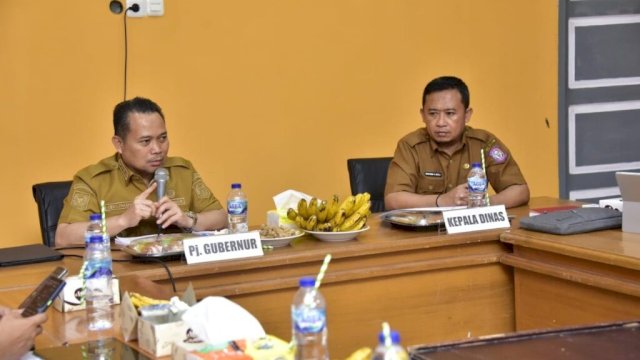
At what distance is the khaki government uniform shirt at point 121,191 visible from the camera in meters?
3.14

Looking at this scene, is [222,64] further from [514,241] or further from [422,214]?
[514,241]

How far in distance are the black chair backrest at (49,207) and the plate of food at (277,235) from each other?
2.42 ft

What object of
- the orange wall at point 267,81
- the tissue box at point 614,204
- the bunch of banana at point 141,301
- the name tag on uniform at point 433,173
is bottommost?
the bunch of banana at point 141,301

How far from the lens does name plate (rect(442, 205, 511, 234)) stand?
3.05 meters

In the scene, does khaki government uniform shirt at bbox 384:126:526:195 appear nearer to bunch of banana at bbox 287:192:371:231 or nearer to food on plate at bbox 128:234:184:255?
bunch of banana at bbox 287:192:371:231

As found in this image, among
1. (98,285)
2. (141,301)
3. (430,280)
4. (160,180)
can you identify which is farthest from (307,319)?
(160,180)

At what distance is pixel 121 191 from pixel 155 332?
4.68ft

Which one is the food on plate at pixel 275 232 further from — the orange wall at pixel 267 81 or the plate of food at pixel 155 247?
the orange wall at pixel 267 81

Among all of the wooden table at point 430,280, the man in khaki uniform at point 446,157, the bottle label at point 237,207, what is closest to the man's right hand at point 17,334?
the wooden table at point 430,280

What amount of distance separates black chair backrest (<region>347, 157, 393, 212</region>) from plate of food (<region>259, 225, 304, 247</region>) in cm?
76

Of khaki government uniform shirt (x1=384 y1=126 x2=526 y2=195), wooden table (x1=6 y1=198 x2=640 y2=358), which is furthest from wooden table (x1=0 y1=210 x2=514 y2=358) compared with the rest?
khaki government uniform shirt (x1=384 y1=126 x2=526 y2=195)

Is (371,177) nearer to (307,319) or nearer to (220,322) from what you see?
(220,322)

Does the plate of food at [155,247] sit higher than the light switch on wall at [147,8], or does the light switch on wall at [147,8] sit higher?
the light switch on wall at [147,8]

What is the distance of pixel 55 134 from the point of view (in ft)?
13.3
